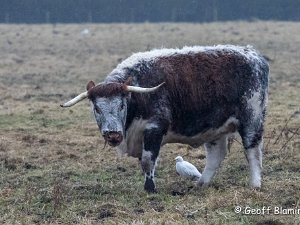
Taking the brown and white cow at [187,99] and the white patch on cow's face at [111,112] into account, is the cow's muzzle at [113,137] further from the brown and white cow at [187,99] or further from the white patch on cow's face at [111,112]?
the brown and white cow at [187,99]

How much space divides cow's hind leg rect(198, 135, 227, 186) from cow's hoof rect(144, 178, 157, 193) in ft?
2.37

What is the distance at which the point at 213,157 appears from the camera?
941 cm

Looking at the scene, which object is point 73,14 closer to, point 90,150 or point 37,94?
point 37,94

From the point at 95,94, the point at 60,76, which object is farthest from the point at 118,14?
the point at 95,94

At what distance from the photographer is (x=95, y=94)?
8469 millimetres

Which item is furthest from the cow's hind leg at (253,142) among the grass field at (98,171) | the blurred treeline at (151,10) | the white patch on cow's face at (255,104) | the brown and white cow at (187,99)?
the blurred treeline at (151,10)

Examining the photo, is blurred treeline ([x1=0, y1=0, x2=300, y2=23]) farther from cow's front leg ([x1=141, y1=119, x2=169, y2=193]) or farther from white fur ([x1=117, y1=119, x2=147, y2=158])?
cow's front leg ([x1=141, y1=119, x2=169, y2=193])

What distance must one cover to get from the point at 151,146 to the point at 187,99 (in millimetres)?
696

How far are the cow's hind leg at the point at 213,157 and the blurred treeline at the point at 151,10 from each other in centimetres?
4019

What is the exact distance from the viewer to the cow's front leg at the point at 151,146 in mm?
8664

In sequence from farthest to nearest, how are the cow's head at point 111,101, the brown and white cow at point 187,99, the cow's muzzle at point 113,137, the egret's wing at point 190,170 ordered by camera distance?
1. the egret's wing at point 190,170
2. the brown and white cow at point 187,99
3. the cow's head at point 111,101
4. the cow's muzzle at point 113,137

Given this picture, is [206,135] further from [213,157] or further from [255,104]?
[255,104]

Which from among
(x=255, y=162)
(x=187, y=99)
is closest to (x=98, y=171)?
(x=187, y=99)

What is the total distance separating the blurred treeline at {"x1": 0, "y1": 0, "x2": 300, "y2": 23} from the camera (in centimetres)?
4906
